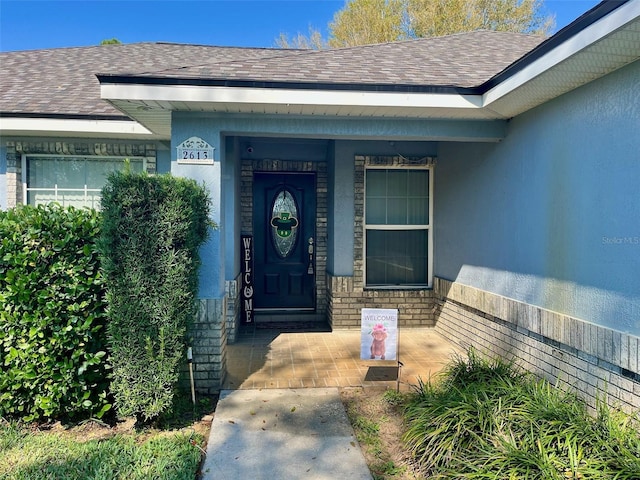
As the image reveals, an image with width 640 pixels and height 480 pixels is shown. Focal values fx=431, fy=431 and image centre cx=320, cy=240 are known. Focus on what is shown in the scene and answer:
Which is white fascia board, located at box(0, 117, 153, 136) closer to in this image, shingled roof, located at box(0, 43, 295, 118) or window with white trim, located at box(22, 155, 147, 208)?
shingled roof, located at box(0, 43, 295, 118)

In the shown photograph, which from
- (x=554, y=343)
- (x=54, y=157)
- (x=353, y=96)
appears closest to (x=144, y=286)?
(x=353, y=96)

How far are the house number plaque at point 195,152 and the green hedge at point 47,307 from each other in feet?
3.87

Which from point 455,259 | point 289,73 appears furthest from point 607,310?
point 289,73

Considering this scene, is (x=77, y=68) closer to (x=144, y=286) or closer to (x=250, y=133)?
(x=250, y=133)

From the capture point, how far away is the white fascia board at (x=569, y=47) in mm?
2658

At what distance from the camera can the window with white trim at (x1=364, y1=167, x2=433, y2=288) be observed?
7176 mm

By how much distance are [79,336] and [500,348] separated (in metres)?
4.34

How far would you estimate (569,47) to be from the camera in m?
3.17

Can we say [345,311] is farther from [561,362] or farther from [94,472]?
[94,472]

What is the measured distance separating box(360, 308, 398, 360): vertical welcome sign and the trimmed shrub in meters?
1.97

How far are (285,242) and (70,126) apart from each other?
3749mm

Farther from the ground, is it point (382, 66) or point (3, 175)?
point (382, 66)

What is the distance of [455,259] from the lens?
6.35 m

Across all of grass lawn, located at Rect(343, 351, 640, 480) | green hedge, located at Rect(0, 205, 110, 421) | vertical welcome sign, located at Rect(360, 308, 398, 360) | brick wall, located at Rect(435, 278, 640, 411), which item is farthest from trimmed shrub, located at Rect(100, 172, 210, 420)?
brick wall, located at Rect(435, 278, 640, 411)
